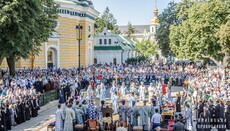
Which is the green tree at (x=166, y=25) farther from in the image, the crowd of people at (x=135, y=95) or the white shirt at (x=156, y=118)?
the white shirt at (x=156, y=118)

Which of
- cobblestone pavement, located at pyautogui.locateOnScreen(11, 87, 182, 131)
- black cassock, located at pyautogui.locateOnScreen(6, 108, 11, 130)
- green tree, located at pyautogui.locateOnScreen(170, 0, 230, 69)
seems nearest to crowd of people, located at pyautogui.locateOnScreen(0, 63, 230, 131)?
black cassock, located at pyautogui.locateOnScreen(6, 108, 11, 130)

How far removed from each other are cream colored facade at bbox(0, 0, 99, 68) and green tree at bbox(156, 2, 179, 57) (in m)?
15.5

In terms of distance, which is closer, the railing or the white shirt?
the white shirt

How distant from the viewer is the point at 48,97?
2388cm

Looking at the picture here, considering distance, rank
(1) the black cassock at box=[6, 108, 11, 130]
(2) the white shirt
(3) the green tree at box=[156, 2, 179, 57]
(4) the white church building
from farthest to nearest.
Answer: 1. (4) the white church building
2. (3) the green tree at box=[156, 2, 179, 57]
3. (1) the black cassock at box=[6, 108, 11, 130]
4. (2) the white shirt

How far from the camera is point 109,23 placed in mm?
93938

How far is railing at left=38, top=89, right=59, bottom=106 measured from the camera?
22.0 metres

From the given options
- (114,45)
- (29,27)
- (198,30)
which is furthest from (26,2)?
(114,45)

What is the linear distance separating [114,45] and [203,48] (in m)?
30.1

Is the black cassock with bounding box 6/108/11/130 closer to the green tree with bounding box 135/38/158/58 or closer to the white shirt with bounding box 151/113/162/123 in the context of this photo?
the white shirt with bounding box 151/113/162/123

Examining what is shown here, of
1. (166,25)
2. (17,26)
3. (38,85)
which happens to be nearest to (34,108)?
(38,85)

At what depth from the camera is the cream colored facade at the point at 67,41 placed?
133ft

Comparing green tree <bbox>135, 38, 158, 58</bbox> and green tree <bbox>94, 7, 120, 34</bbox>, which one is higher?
green tree <bbox>94, 7, 120, 34</bbox>

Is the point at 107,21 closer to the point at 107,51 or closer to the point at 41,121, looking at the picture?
the point at 107,51
